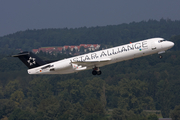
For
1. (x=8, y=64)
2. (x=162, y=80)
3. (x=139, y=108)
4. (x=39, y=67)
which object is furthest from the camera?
(x=8, y=64)

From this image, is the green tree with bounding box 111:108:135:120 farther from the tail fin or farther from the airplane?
the airplane

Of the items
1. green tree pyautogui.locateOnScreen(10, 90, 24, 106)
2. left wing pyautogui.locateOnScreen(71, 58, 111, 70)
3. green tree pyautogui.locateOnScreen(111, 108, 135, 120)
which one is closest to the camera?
left wing pyautogui.locateOnScreen(71, 58, 111, 70)

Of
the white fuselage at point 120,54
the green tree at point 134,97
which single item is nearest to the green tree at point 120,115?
the green tree at point 134,97

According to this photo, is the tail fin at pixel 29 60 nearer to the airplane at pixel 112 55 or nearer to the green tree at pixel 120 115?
the airplane at pixel 112 55

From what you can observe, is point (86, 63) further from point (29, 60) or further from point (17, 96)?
point (17, 96)

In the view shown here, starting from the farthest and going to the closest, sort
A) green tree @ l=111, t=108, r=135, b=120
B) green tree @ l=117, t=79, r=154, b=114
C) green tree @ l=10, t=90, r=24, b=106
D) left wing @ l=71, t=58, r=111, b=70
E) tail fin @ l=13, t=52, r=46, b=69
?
green tree @ l=10, t=90, r=24, b=106, green tree @ l=117, t=79, r=154, b=114, green tree @ l=111, t=108, r=135, b=120, tail fin @ l=13, t=52, r=46, b=69, left wing @ l=71, t=58, r=111, b=70

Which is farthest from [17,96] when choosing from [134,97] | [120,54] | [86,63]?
[120,54]

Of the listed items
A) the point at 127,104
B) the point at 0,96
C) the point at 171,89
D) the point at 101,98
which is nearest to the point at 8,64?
the point at 0,96

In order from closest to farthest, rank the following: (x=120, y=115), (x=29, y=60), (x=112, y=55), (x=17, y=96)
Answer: (x=112, y=55)
(x=29, y=60)
(x=120, y=115)
(x=17, y=96)

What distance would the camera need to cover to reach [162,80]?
182500mm

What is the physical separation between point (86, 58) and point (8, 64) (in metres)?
151

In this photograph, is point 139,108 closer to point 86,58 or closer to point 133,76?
point 133,76

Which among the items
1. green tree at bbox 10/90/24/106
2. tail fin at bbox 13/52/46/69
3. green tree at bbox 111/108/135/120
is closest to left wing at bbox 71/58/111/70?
tail fin at bbox 13/52/46/69

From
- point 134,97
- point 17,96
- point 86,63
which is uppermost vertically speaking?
point 17,96
